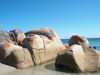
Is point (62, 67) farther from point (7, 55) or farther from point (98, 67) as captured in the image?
point (7, 55)

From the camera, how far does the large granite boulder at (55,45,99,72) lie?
965cm

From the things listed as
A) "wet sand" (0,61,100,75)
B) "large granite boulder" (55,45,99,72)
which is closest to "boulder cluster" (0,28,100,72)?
"large granite boulder" (55,45,99,72)

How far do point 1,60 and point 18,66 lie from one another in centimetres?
149

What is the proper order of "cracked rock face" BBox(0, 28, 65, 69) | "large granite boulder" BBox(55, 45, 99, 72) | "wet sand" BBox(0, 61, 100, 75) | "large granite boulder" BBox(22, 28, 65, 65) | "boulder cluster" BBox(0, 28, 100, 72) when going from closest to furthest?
"wet sand" BBox(0, 61, 100, 75) < "large granite boulder" BBox(55, 45, 99, 72) < "boulder cluster" BBox(0, 28, 100, 72) < "cracked rock face" BBox(0, 28, 65, 69) < "large granite boulder" BBox(22, 28, 65, 65)

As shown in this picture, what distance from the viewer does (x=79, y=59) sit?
9.72 m

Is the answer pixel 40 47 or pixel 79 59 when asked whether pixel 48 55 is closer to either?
pixel 40 47

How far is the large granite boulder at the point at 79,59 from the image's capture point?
9648mm

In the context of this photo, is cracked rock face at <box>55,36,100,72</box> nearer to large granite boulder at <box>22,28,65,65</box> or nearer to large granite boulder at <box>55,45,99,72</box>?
large granite boulder at <box>55,45,99,72</box>

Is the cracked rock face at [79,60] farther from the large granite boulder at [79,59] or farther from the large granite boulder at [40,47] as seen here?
the large granite boulder at [40,47]

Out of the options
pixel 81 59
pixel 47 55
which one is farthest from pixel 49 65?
pixel 81 59

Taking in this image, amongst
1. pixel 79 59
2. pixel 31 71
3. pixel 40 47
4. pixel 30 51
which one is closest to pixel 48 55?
pixel 40 47

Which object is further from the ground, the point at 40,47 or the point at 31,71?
the point at 40,47

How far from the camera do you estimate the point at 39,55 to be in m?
11.4

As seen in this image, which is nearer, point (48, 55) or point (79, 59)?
point (79, 59)
